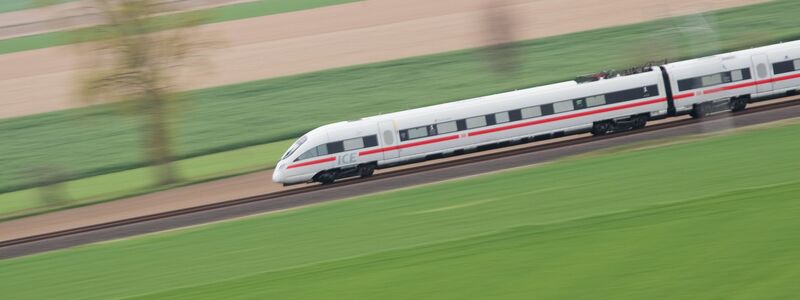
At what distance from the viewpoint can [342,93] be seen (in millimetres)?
55000

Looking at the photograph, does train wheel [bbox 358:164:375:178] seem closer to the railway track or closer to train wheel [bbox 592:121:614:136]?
the railway track

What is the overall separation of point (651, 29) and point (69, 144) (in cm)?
3165

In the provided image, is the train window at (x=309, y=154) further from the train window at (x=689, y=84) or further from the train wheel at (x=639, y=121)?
the train window at (x=689, y=84)

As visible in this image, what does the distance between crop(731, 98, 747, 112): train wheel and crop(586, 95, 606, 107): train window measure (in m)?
4.87

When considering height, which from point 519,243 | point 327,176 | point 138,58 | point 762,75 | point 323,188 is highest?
point 138,58

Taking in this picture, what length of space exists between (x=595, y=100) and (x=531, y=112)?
7.56 feet

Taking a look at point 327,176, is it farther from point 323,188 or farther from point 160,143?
point 160,143

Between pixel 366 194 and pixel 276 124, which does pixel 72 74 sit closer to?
pixel 276 124

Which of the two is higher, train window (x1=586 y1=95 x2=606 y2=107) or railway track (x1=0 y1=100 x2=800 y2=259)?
train window (x1=586 y1=95 x2=606 y2=107)

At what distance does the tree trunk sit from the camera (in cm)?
4206

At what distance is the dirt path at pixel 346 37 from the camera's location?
196 feet

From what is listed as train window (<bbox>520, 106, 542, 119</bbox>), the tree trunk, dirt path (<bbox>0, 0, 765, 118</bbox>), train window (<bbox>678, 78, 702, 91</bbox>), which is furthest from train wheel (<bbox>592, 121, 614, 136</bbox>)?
dirt path (<bbox>0, 0, 765, 118</bbox>)

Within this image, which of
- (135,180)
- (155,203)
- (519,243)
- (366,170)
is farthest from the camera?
(135,180)

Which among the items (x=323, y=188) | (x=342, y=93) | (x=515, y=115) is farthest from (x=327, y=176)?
(x=342, y=93)
